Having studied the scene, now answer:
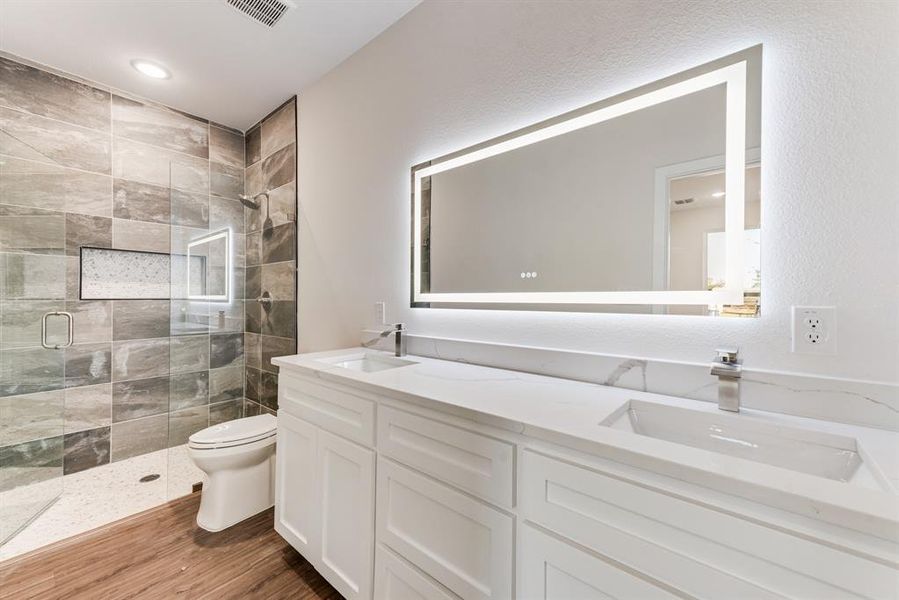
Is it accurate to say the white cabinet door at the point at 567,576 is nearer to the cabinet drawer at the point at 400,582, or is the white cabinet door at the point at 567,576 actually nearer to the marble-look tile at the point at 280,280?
the cabinet drawer at the point at 400,582

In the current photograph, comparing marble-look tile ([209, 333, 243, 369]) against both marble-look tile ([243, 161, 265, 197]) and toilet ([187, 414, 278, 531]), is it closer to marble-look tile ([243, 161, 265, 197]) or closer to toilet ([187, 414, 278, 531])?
toilet ([187, 414, 278, 531])

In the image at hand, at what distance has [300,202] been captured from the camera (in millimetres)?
2584

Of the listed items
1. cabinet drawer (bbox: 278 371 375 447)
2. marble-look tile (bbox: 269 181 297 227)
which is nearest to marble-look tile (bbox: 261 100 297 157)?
marble-look tile (bbox: 269 181 297 227)

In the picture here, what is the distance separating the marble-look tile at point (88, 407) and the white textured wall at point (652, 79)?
182cm

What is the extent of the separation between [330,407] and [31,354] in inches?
81.7

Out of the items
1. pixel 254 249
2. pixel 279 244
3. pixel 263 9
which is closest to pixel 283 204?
pixel 279 244

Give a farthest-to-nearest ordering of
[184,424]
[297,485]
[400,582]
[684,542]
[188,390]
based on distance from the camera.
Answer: [188,390]
[184,424]
[297,485]
[400,582]
[684,542]

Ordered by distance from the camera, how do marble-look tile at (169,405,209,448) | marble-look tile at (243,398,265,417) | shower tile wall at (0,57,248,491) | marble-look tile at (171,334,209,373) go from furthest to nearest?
marble-look tile at (243,398,265,417)
marble-look tile at (171,334,209,373)
marble-look tile at (169,405,209,448)
shower tile wall at (0,57,248,491)

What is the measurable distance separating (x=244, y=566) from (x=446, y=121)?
7.34ft

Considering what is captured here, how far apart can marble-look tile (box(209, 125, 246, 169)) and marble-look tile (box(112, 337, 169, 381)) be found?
1558 millimetres

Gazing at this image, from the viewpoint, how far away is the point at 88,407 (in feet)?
7.75

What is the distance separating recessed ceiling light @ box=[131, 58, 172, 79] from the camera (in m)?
2.22

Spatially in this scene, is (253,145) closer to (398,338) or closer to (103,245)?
(103,245)

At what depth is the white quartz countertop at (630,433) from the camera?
0.53 m
